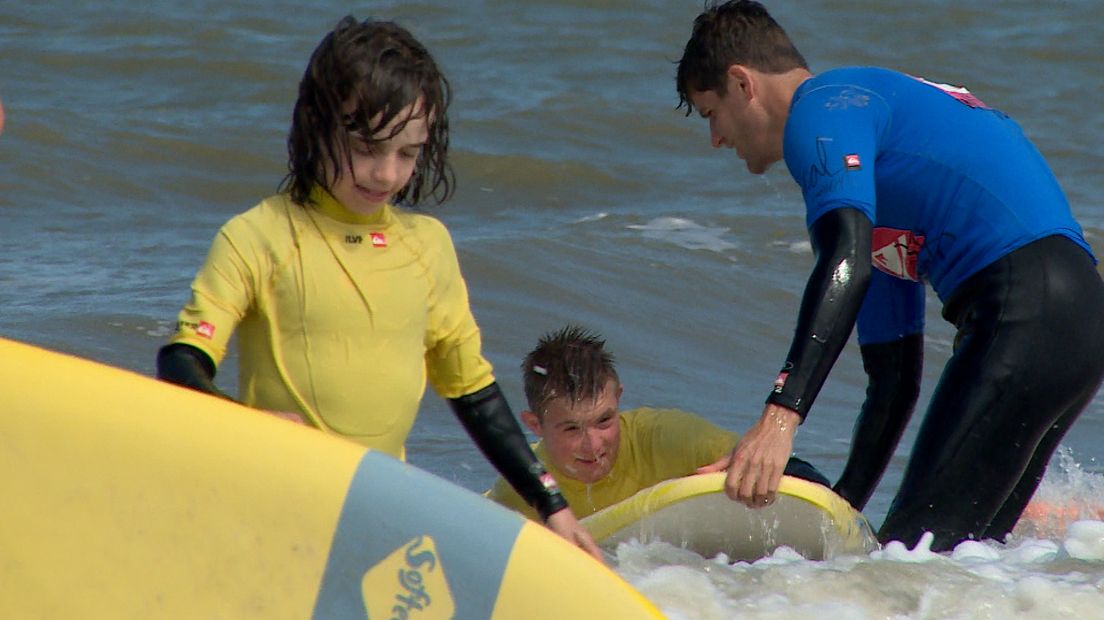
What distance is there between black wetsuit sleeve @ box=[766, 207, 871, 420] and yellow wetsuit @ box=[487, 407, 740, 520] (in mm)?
724

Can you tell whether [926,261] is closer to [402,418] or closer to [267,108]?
[402,418]

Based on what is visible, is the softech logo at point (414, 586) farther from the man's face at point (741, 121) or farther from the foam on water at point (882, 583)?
the man's face at point (741, 121)

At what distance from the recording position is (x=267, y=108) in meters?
11.2

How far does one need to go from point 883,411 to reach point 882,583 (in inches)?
36.7

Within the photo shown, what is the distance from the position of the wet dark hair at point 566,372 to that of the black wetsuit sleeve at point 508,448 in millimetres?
790

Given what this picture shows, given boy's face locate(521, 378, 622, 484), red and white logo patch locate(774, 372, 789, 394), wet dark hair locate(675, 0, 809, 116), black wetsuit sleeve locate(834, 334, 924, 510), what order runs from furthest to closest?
1. black wetsuit sleeve locate(834, 334, 924, 510)
2. boy's face locate(521, 378, 622, 484)
3. wet dark hair locate(675, 0, 809, 116)
4. red and white logo patch locate(774, 372, 789, 394)

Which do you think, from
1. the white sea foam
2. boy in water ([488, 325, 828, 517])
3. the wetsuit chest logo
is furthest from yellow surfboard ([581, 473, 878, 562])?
the white sea foam

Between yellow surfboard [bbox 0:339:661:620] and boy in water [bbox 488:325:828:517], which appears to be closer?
yellow surfboard [bbox 0:339:661:620]

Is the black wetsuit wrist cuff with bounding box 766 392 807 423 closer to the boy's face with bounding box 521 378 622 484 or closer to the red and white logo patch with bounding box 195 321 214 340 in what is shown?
the boy's face with bounding box 521 378 622 484

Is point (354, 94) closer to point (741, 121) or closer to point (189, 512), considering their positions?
point (189, 512)

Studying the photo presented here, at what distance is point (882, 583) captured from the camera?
346cm

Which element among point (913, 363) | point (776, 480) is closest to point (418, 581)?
point (776, 480)

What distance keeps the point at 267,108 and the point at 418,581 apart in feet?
29.2

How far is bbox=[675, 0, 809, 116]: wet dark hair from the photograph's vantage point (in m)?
3.85
